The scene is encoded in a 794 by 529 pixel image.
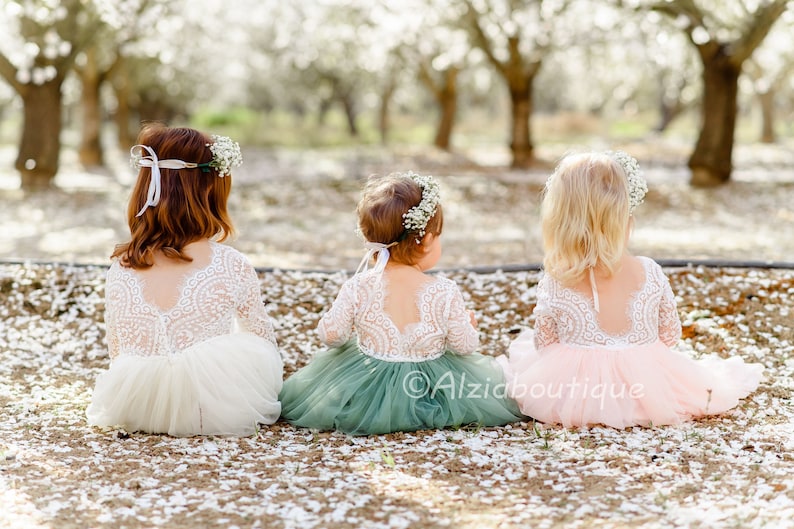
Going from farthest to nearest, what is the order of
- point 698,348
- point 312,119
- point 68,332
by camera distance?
point 312,119
point 68,332
point 698,348

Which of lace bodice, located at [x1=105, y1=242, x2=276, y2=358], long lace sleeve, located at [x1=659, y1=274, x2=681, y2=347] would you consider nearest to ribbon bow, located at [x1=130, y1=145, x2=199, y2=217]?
lace bodice, located at [x1=105, y1=242, x2=276, y2=358]

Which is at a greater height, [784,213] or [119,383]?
[784,213]

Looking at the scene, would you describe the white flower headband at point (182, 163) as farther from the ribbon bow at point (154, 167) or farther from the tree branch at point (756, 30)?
the tree branch at point (756, 30)

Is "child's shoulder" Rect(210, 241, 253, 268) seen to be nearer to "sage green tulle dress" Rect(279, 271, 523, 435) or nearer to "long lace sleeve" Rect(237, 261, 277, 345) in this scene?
"long lace sleeve" Rect(237, 261, 277, 345)

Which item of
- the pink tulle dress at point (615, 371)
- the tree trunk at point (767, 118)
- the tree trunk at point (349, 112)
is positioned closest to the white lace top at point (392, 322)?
the pink tulle dress at point (615, 371)

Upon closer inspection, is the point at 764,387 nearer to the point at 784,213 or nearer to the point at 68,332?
the point at 68,332

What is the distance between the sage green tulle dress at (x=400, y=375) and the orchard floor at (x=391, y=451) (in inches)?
3.6

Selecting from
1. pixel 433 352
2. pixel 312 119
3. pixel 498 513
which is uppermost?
pixel 312 119

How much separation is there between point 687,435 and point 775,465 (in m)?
0.47

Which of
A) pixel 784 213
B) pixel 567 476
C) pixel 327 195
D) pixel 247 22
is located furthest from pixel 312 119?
pixel 567 476

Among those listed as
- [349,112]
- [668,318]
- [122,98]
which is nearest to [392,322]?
[668,318]

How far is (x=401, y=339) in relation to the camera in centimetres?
425

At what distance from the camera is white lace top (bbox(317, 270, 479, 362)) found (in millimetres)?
4223

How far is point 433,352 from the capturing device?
4.30 m
